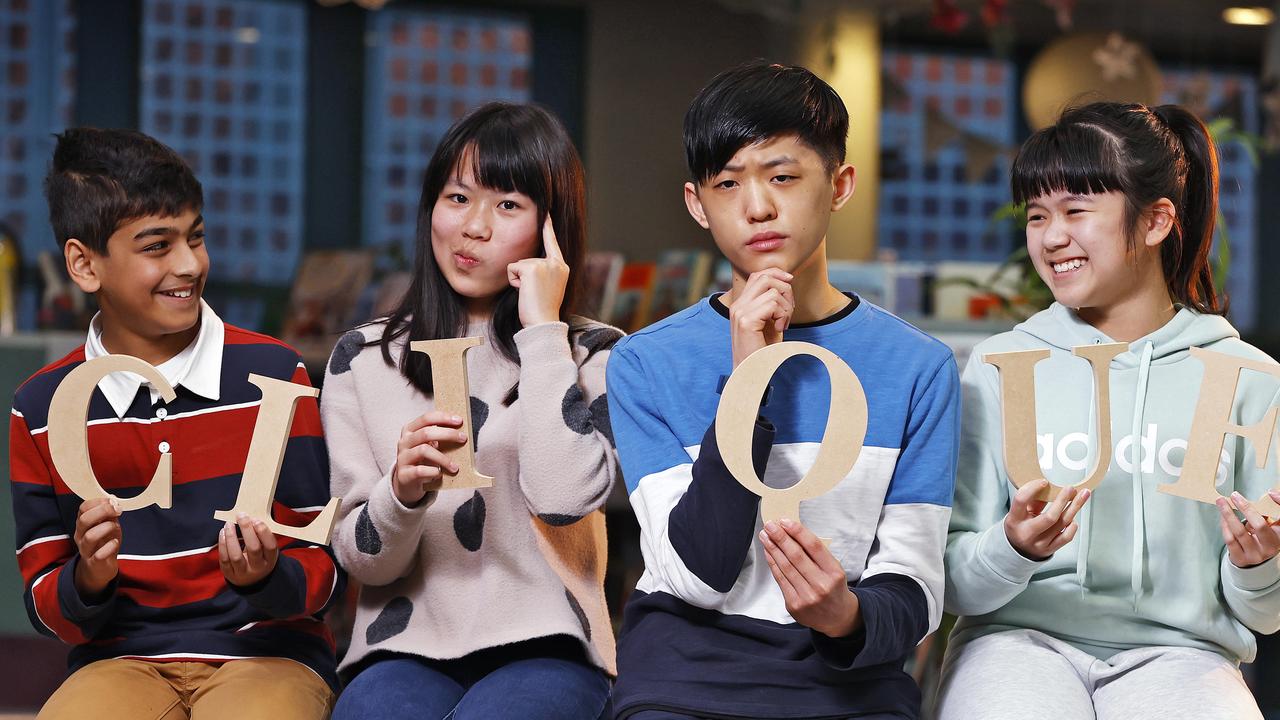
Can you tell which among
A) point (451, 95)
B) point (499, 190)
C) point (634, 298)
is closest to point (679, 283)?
point (634, 298)

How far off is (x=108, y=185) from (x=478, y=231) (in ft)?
1.35

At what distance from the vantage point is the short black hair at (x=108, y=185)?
140 centimetres

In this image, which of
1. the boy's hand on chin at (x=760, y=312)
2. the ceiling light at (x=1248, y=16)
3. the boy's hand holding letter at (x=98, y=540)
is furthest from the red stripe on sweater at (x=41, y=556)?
the ceiling light at (x=1248, y=16)

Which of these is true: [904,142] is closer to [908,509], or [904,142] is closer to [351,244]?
[351,244]

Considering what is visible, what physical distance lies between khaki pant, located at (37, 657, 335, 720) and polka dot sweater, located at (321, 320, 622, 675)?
0.25ft

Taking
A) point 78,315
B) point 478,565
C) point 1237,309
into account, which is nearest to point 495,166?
point 478,565

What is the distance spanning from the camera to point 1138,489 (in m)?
1.33

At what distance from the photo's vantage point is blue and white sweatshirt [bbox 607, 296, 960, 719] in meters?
1.17

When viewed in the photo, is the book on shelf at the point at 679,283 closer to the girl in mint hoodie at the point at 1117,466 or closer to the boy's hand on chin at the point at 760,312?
the girl in mint hoodie at the point at 1117,466

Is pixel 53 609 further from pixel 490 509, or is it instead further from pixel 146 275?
pixel 490 509

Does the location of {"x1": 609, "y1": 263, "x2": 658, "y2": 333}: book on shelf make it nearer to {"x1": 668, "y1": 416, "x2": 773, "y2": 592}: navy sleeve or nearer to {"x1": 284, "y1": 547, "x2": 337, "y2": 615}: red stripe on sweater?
{"x1": 284, "y1": 547, "x2": 337, "y2": 615}: red stripe on sweater

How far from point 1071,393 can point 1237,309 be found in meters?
6.11

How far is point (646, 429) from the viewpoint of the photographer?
1.30 meters

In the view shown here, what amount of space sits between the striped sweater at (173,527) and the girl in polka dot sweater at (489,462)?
52 millimetres
